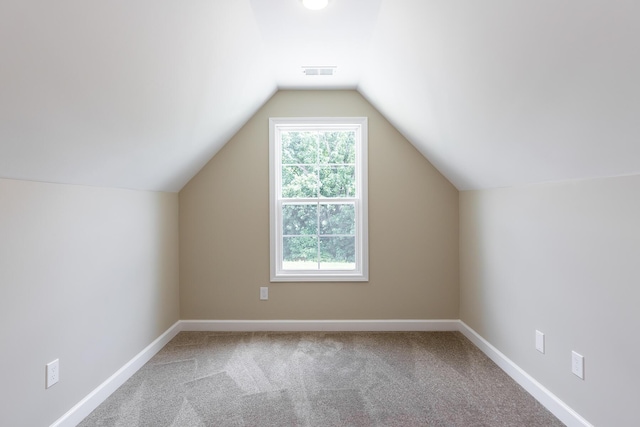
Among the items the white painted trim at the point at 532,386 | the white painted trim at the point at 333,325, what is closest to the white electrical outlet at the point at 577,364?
the white painted trim at the point at 532,386

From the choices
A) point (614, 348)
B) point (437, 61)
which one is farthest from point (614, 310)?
point (437, 61)

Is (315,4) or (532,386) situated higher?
(315,4)

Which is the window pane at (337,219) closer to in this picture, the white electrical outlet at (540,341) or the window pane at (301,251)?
the window pane at (301,251)

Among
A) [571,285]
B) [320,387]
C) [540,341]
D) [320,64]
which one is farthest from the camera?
[320,64]

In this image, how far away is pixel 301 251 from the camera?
11.9ft

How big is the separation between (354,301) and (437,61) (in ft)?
7.53

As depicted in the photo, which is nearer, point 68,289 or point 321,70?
point 68,289

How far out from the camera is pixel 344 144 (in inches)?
143

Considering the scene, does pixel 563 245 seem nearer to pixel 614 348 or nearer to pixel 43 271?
pixel 614 348

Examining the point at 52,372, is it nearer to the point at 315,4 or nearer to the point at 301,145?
the point at 315,4

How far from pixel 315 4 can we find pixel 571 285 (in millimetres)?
2118

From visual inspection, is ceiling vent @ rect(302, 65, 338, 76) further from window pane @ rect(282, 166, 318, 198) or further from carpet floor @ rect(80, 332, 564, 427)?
carpet floor @ rect(80, 332, 564, 427)

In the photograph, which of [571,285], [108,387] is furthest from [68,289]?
[571,285]

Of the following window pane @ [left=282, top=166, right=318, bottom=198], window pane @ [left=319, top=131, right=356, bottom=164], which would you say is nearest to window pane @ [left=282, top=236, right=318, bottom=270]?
window pane @ [left=282, top=166, right=318, bottom=198]
